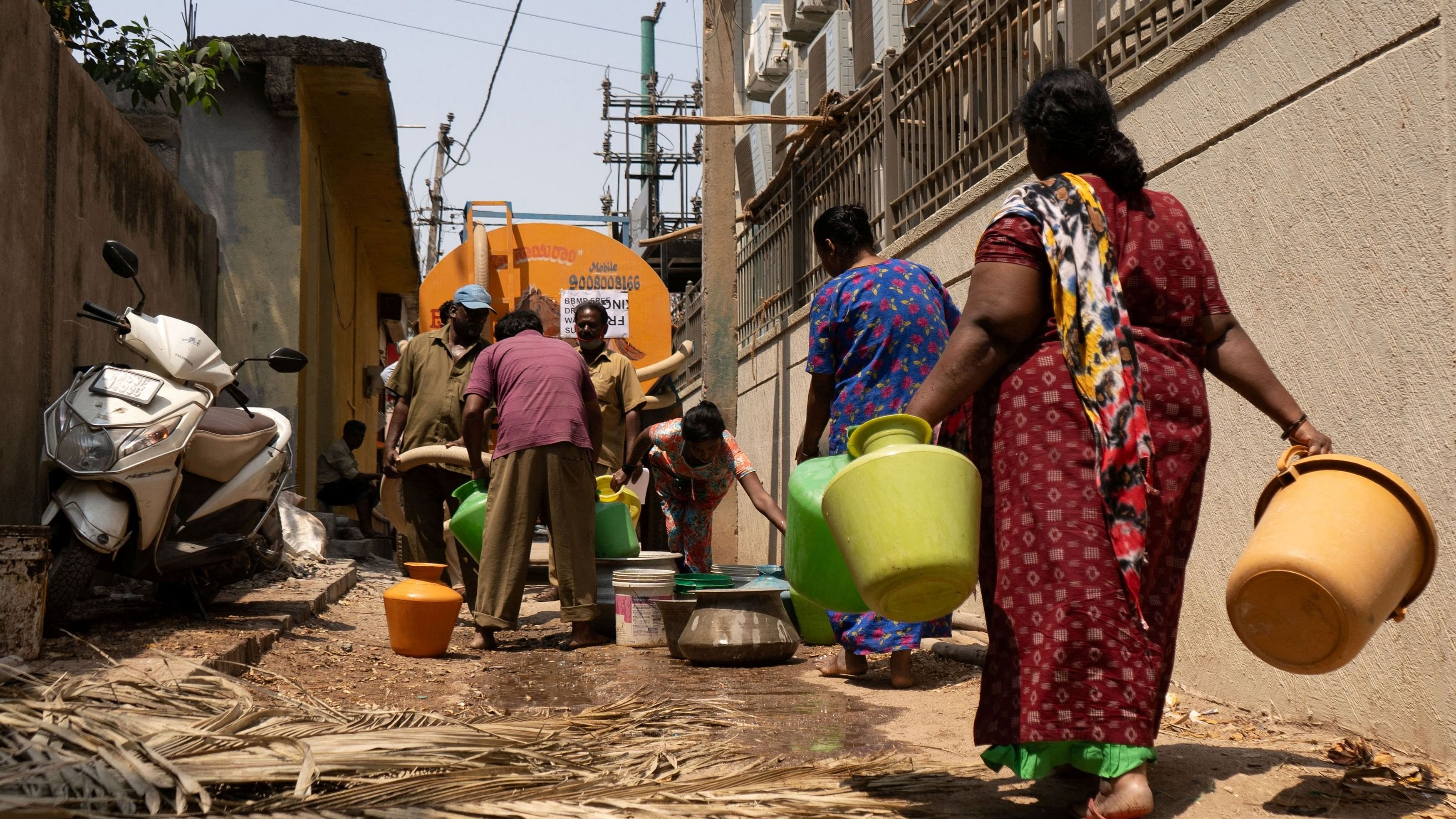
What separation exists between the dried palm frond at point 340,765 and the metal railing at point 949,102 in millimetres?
2930

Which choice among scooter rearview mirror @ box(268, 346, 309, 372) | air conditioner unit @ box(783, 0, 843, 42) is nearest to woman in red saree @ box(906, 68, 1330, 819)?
scooter rearview mirror @ box(268, 346, 309, 372)

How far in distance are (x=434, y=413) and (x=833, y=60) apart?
884cm

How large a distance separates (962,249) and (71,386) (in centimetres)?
394

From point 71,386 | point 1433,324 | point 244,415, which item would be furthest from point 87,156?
point 1433,324

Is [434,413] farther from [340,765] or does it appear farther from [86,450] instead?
[340,765]

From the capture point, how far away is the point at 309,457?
34.8 ft

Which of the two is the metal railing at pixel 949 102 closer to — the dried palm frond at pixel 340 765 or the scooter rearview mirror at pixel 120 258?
the dried palm frond at pixel 340 765

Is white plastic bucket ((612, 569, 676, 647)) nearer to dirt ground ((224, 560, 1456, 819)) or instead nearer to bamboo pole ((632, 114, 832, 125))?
dirt ground ((224, 560, 1456, 819))

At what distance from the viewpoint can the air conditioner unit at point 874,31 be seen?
11.9 metres

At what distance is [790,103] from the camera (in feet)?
58.2

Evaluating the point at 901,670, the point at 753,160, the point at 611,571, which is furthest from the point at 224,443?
the point at 753,160

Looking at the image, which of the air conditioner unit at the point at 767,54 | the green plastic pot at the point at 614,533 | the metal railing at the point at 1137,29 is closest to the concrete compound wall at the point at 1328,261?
the metal railing at the point at 1137,29

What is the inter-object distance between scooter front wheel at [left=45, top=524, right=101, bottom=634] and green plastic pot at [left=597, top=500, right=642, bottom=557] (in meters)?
2.80

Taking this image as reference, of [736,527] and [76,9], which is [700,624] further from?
[736,527]
